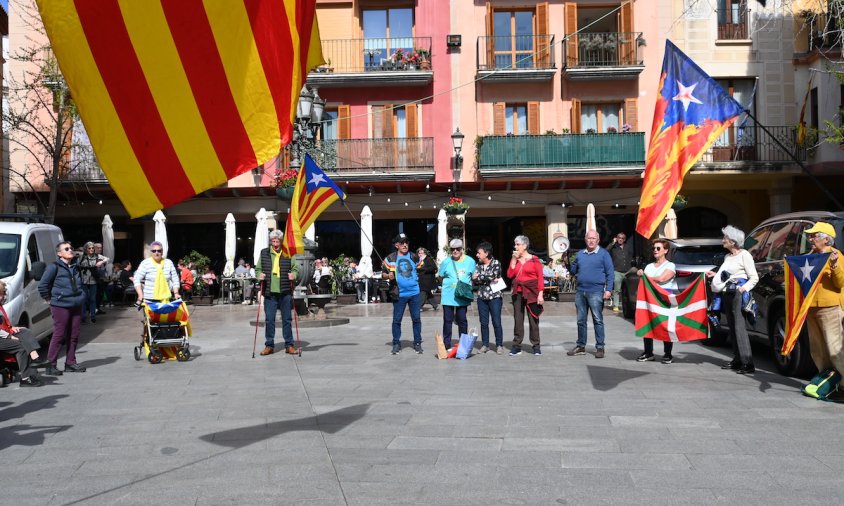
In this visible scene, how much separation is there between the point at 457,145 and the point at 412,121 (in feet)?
8.08

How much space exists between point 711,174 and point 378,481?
24638 millimetres

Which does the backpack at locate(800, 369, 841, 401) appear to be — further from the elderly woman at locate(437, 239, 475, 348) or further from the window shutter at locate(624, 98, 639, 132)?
the window shutter at locate(624, 98, 639, 132)

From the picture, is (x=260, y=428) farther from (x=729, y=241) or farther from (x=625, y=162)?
(x=625, y=162)

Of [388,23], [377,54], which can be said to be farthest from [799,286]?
[388,23]

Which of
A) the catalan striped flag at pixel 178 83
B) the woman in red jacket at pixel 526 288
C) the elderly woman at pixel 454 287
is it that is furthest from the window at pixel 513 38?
the catalan striped flag at pixel 178 83

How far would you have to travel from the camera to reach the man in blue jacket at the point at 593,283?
36.3ft

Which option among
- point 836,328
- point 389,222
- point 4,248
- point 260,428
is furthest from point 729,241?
point 389,222

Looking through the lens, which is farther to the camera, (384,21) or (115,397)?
(384,21)

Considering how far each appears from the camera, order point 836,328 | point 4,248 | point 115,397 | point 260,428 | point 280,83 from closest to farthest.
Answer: point 280,83 → point 260,428 → point 836,328 → point 115,397 → point 4,248

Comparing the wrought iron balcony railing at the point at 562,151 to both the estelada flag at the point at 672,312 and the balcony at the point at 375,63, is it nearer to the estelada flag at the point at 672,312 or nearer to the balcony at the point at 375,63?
the balcony at the point at 375,63

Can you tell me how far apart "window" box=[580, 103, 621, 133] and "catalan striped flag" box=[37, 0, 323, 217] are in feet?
83.5

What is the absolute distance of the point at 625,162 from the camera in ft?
89.6

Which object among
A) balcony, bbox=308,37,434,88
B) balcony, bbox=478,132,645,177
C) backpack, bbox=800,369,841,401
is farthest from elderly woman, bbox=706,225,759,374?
balcony, bbox=308,37,434,88

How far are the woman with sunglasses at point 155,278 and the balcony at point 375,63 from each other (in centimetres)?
1692
